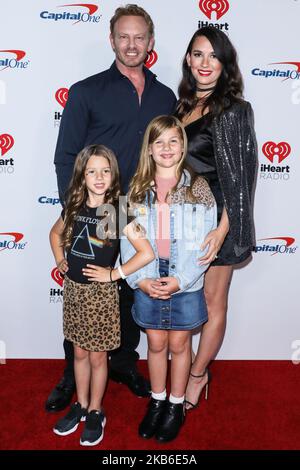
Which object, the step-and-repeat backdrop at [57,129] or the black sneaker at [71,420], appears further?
the step-and-repeat backdrop at [57,129]

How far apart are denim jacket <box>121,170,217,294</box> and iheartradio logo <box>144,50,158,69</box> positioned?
36.7 inches

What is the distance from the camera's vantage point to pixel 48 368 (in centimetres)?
294

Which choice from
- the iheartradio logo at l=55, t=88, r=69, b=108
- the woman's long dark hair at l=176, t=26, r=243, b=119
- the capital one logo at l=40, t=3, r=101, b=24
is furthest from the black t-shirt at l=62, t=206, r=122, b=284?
the capital one logo at l=40, t=3, r=101, b=24

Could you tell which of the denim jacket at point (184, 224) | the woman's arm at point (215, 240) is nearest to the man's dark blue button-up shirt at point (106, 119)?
the denim jacket at point (184, 224)

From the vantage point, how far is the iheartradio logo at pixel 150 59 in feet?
8.76

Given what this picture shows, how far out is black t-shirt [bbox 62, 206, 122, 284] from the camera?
2.09m

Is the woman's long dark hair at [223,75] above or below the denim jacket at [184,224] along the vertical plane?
above

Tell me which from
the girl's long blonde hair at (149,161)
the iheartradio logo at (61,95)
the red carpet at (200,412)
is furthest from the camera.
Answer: the iheartradio logo at (61,95)

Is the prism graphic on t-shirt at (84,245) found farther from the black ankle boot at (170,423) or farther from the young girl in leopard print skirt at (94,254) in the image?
the black ankle boot at (170,423)

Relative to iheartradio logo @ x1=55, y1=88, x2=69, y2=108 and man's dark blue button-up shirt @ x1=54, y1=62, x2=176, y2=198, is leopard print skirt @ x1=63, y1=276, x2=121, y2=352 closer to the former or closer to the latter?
man's dark blue button-up shirt @ x1=54, y1=62, x2=176, y2=198

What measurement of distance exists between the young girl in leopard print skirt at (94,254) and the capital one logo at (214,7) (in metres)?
1.10

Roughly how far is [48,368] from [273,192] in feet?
5.68

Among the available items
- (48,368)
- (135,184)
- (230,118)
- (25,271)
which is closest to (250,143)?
(230,118)

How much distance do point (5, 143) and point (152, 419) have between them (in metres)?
1.69
